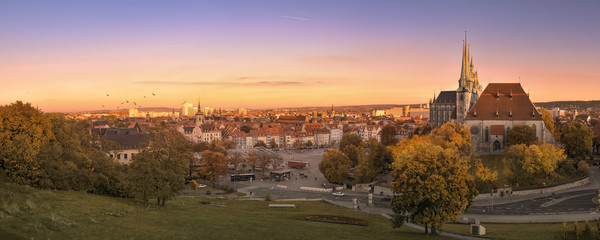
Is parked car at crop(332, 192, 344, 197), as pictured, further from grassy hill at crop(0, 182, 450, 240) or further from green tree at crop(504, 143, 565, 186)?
grassy hill at crop(0, 182, 450, 240)

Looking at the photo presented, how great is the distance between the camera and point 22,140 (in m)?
34.7

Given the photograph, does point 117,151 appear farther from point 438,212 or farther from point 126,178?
point 438,212

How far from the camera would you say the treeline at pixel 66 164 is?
34.3 metres

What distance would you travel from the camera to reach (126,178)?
3800 cm

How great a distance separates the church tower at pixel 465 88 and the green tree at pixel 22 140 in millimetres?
71072

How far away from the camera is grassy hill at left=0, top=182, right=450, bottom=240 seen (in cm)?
2034

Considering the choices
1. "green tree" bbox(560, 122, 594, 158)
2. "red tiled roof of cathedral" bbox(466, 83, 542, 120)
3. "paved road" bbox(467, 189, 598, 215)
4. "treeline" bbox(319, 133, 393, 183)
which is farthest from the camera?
"red tiled roof of cathedral" bbox(466, 83, 542, 120)

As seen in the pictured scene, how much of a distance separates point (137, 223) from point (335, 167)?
46.0 m

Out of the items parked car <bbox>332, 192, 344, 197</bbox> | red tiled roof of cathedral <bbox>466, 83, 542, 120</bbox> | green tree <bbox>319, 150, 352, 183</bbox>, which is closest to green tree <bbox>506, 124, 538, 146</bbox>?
red tiled roof of cathedral <bbox>466, 83, 542, 120</bbox>

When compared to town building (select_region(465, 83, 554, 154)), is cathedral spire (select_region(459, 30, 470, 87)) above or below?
above

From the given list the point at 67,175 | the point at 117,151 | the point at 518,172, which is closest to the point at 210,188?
the point at 117,151

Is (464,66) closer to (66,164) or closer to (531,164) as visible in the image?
(531,164)

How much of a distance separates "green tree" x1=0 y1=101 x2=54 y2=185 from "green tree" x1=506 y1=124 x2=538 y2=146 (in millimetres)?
64935

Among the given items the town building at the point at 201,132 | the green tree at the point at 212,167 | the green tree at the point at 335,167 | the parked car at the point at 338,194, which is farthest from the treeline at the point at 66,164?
the town building at the point at 201,132
